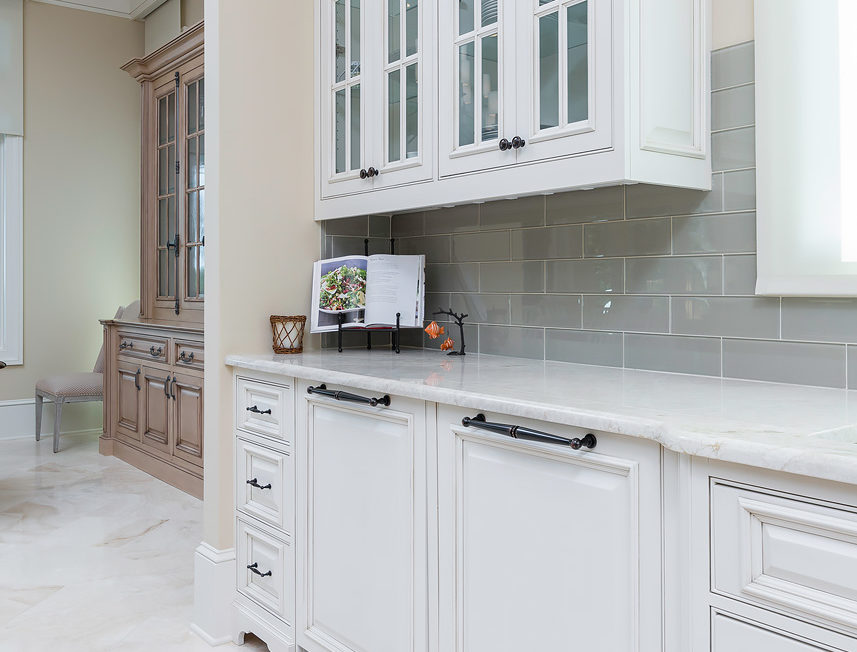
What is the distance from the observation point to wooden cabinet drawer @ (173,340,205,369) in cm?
403

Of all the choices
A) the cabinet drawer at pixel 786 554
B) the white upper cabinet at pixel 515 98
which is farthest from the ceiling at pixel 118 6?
the cabinet drawer at pixel 786 554

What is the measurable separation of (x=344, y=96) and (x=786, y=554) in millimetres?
1944

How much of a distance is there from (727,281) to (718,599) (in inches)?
35.3

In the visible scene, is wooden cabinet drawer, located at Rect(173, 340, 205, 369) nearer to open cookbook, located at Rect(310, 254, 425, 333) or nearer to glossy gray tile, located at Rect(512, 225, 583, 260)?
open cookbook, located at Rect(310, 254, 425, 333)

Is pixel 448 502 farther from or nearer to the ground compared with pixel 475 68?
nearer to the ground

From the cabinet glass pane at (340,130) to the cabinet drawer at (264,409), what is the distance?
76cm

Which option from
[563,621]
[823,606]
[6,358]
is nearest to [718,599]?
[823,606]

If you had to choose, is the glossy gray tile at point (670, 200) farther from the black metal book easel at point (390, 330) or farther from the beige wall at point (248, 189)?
the beige wall at point (248, 189)

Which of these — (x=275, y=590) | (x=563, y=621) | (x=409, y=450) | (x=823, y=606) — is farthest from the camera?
(x=275, y=590)

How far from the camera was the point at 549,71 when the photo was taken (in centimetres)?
180

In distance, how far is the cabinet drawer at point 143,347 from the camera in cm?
441

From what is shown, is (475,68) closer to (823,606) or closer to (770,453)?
(770,453)

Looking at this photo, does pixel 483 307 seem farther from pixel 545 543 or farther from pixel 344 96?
pixel 545 543

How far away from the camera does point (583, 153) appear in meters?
1.72
